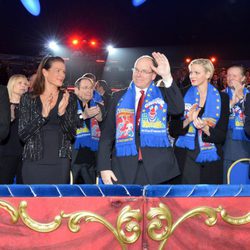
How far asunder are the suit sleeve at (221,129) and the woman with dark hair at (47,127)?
4.13ft

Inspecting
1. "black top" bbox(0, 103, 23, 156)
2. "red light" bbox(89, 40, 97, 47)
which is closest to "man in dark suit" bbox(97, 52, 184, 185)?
"black top" bbox(0, 103, 23, 156)

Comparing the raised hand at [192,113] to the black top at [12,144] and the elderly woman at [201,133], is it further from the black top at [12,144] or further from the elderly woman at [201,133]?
the black top at [12,144]

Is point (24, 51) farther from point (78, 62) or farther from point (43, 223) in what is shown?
point (43, 223)

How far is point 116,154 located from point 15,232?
133cm

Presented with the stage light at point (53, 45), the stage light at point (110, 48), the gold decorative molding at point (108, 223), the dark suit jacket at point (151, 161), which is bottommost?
the gold decorative molding at point (108, 223)

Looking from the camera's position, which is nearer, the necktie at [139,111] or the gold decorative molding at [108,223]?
the gold decorative molding at [108,223]

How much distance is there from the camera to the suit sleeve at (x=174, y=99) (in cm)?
322

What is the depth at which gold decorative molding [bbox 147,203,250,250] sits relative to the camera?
2250mm

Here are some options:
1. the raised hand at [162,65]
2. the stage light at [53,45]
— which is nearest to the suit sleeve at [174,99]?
the raised hand at [162,65]

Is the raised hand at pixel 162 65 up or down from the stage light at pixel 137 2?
down

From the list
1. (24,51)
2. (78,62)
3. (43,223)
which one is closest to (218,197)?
(43,223)

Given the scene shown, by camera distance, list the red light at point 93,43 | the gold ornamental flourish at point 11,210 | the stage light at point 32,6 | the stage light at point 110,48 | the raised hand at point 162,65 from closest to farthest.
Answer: the gold ornamental flourish at point 11,210 → the raised hand at point 162,65 → the stage light at point 32,6 → the red light at point 93,43 → the stage light at point 110,48

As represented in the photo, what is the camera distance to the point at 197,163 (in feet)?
12.8

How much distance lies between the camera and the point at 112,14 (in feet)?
57.4
